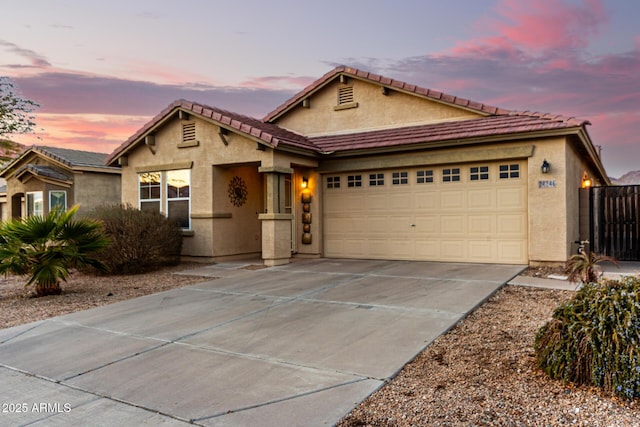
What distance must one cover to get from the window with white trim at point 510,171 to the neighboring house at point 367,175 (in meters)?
0.03

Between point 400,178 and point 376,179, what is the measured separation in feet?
2.43

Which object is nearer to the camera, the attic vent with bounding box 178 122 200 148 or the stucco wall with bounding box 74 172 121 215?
the attic vent with bounding box 178 122 200 148

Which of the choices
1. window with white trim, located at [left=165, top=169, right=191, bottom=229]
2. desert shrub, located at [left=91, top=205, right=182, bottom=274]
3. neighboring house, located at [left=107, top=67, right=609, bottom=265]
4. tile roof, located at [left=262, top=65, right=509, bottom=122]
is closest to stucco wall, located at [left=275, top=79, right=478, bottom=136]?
neighboring house, located at [left=107, top=67, right=609, bottom=265]

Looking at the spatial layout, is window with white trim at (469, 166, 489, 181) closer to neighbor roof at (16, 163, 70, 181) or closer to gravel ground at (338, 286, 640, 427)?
gravel ground at (338, 286, 640, 427)

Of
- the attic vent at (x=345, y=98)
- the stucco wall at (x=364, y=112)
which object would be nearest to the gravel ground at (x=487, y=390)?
the stucco wall at (x=364, y=112)

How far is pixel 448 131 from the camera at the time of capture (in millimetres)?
11969

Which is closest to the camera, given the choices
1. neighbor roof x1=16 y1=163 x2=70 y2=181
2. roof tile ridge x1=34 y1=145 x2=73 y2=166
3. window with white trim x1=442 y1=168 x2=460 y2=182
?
window with white trim x1=442 y1=168 x2=460 y2=182

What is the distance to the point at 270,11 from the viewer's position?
1317cm

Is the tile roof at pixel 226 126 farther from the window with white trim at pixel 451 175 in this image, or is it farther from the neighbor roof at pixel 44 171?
the neighbor roof at pixel 44 171

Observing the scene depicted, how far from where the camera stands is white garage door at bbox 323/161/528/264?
11.3m

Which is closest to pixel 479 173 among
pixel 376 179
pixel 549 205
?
pixel 549 205

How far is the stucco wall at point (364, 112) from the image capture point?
43.1 ft

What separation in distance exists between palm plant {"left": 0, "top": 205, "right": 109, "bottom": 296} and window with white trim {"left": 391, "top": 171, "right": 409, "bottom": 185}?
8116 millimetres

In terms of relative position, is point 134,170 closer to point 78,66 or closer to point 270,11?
point 78,66
